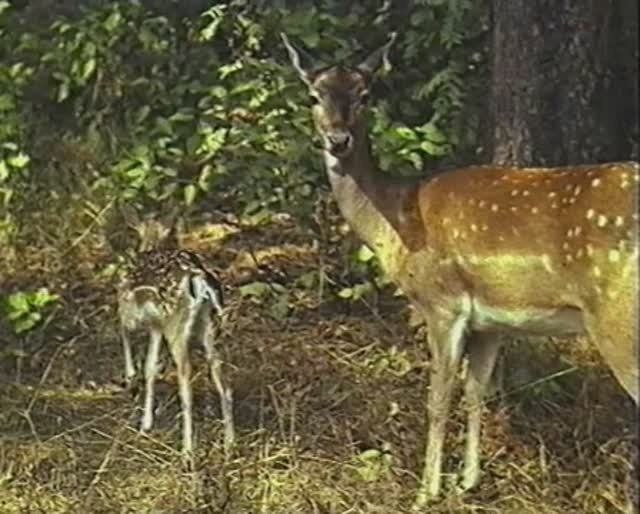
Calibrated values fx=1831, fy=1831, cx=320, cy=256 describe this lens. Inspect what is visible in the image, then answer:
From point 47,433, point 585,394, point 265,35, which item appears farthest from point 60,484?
point 265,35

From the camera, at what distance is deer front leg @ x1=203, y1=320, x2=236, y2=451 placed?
299 inches

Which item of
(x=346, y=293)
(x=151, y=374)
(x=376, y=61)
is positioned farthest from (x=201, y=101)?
(x=151, y=374)

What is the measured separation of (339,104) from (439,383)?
121 cm

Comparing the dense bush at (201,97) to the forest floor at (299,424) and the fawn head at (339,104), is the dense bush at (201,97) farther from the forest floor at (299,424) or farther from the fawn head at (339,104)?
the fawn head at (339,104)

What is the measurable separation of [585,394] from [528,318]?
3.50ft

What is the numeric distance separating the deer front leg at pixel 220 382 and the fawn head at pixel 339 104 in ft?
3.08

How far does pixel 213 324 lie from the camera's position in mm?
7875

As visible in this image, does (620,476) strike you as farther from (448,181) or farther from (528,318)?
(448,181)

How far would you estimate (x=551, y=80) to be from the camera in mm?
8805

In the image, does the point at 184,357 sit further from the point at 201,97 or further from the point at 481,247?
the point at 201,97

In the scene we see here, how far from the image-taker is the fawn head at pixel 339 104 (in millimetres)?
7480

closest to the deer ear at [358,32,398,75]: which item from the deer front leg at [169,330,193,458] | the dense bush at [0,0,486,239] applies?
the deer front leg at [169,330,193,458]

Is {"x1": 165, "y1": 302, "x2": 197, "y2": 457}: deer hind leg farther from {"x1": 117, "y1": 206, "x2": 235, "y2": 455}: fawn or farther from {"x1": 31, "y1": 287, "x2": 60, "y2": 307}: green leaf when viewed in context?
{"x1": 31, "y1": 287, "x2": 60, "y2": 307}: green leaf

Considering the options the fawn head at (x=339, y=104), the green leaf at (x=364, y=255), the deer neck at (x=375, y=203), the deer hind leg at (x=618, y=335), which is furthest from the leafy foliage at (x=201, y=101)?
the deer hind leg at (x=618, y=335)
